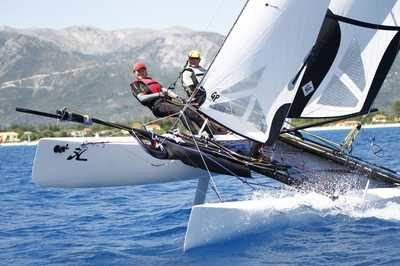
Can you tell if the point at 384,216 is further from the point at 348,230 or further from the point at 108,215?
the point at 108,215

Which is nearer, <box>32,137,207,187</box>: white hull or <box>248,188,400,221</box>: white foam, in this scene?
<box>32,137,207,187</box>: white hull

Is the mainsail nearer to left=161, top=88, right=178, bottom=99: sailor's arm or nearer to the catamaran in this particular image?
the catamaran

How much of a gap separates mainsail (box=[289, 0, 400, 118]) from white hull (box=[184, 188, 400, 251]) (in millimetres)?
1576

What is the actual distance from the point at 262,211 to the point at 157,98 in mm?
2405

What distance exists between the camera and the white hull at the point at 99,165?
906cm

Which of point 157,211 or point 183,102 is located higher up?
point 183,102

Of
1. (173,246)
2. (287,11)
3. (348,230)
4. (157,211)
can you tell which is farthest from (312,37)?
(157,211)

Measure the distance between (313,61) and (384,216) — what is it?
266 cm

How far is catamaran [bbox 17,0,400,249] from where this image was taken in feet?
28.8

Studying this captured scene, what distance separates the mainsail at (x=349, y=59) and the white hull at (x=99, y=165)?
241 cm

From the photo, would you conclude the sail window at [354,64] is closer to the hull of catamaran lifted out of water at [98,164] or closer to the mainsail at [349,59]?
the mainsail at [349,59]

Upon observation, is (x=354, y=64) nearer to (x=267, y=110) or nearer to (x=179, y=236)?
(x=267, y=110)

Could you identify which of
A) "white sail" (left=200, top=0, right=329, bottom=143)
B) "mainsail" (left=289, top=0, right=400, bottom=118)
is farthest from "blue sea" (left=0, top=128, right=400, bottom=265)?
"mainsail" (left=289, top=0, right=400, bottom=118)

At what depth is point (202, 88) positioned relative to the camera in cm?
895
